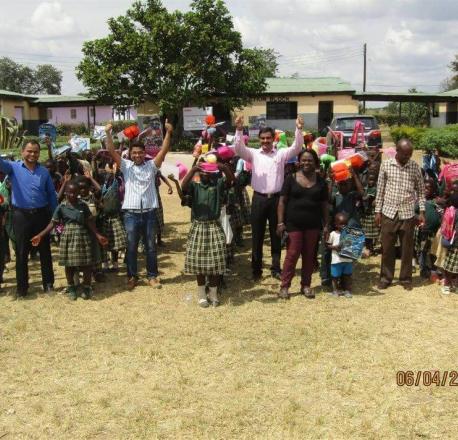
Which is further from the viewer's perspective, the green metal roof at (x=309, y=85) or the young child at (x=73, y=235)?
Result: the green metal roof at (x=309, y=85)

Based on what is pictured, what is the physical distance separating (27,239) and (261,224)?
2.60 m

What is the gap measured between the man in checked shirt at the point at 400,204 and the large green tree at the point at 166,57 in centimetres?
1999

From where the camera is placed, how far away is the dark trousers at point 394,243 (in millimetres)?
6066

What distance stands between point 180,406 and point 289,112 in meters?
31.8

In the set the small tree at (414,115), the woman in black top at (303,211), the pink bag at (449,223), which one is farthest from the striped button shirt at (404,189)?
the small tree at (414,115)

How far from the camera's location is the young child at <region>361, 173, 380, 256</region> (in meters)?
7.20

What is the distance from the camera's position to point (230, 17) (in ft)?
83.6

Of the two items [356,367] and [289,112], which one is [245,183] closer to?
[356,367]

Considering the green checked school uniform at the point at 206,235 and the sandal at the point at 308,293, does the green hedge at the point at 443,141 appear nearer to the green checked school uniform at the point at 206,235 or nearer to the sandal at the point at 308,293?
the sandal at the point at 308,293

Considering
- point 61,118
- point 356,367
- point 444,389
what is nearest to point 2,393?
point 356,367

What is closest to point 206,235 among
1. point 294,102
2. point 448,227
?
point 448,227

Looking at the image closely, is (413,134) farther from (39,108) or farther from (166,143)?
(39,108)

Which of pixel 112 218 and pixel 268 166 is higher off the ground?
pixel 268 166
